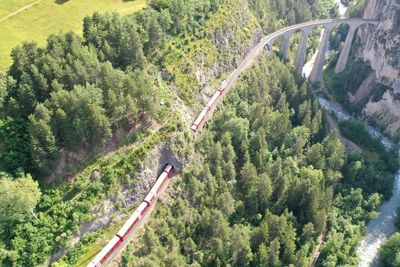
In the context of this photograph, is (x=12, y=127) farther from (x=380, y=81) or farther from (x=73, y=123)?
(x=380, y=81)

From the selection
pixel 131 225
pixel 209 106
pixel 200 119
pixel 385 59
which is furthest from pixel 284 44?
pixel 131 225

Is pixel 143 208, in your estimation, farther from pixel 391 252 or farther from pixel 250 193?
pixel 391 252

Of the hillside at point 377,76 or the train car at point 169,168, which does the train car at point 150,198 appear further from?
the hillside at point 377,76

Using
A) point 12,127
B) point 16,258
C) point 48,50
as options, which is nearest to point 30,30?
point 48,50

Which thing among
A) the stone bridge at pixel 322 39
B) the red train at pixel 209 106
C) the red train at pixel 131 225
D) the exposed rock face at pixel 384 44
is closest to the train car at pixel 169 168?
the red train at pixel 131 225

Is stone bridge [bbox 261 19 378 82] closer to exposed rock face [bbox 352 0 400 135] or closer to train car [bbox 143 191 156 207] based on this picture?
exposed rock face [bbox 352 0 400 135]

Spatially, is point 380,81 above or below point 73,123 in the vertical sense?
below
